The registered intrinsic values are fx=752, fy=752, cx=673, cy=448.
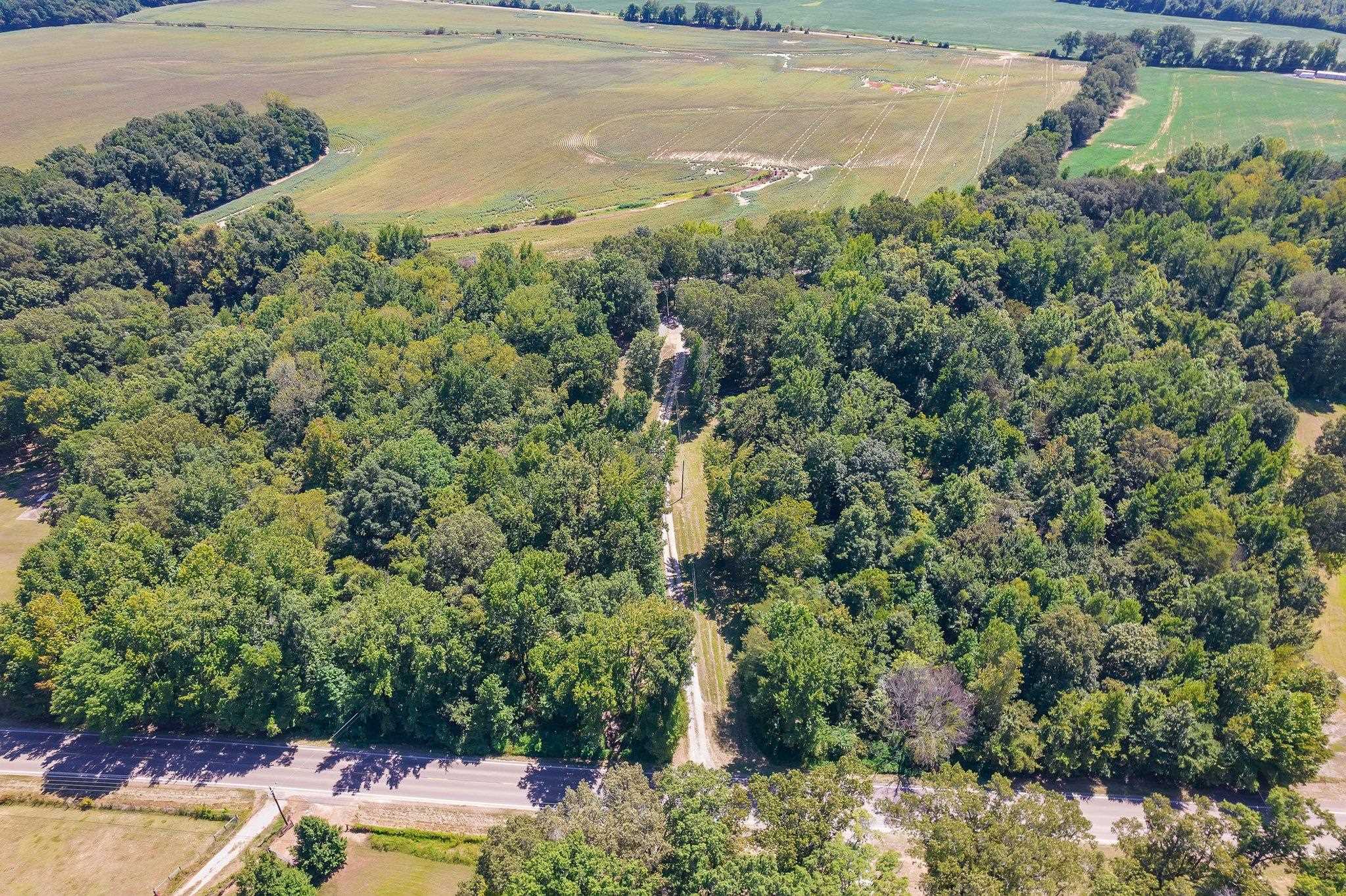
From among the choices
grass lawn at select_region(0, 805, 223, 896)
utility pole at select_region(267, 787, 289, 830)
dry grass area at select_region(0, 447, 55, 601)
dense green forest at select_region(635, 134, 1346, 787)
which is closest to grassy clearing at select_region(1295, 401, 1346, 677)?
dense green forest at select_region(635, 134, 1346, 787)

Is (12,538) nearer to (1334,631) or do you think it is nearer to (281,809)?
(281,809)

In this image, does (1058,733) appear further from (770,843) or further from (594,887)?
(594,887)

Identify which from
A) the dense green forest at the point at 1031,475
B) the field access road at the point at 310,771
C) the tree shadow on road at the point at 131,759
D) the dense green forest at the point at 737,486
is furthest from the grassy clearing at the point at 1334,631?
the tree shadow on road at the point at 131,759

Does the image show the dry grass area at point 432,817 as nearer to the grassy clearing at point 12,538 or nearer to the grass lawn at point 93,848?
the grass lawn at point 93,848

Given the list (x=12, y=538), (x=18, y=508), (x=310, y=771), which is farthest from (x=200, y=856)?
(x=18, y=508)

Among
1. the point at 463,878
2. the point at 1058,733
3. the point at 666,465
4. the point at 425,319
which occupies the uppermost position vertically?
the point at 425,319

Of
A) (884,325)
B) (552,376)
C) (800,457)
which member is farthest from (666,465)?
(884,325)

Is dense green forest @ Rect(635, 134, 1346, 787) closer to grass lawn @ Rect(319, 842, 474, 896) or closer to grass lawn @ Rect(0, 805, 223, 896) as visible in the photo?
grass lawn @ Rect(319, 842, 474, 896)
